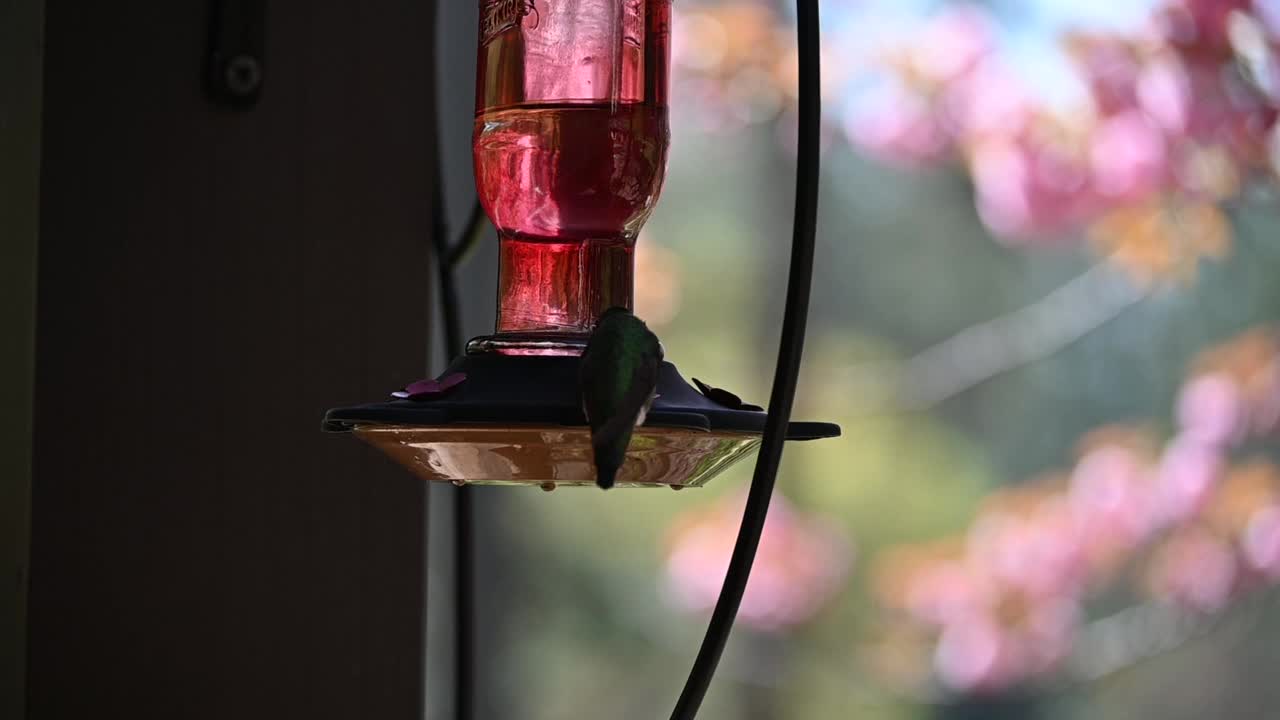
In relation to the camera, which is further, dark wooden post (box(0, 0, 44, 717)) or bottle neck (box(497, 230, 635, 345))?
dark wooden post (box(0, 0, 44, 717))

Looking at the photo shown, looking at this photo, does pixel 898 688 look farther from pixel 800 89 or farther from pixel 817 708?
pixel 800 89

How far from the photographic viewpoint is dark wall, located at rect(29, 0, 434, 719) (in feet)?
2.65

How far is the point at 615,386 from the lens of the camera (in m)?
0.33

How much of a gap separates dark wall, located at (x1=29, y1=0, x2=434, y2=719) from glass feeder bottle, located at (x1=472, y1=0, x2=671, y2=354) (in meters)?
0.41

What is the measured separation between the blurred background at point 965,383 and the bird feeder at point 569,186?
1.32m

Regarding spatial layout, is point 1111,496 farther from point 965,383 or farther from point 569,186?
point 569,186

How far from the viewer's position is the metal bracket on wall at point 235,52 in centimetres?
82

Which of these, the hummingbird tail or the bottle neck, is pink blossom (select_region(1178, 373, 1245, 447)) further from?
the hummingbird tail

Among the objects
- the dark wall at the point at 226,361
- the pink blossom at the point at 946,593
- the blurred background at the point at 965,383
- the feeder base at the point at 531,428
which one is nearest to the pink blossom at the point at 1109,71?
the blurred background at the point at 965,383

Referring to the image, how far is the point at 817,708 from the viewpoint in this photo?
1.85 metres

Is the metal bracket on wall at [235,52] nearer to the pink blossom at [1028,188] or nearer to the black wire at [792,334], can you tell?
the black wire at [792,334]

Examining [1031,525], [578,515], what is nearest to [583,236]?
[578,515]

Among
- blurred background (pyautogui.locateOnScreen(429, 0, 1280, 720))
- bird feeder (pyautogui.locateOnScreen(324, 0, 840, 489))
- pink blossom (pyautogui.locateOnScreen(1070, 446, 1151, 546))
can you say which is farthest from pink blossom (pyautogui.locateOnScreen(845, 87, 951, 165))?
bird feeder (pyautogui.locateOnScreen(324, 0, 840, 489))

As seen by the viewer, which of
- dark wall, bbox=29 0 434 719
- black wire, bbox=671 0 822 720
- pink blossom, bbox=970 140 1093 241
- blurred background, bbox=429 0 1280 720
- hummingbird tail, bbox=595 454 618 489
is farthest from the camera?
pink blossom, bbox=970 140 1093 241
